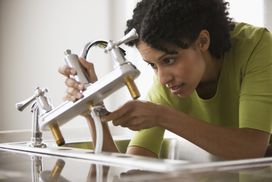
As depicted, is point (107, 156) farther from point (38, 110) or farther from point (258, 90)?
point (258, 90)

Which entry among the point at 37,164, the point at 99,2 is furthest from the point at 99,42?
the point at 99,2

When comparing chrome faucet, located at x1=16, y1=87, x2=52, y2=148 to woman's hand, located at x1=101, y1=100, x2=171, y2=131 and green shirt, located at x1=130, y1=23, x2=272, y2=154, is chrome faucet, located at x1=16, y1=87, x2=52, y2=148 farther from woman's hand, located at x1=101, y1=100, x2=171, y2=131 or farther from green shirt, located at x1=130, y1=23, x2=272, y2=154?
green shirt, located at x1=130, y1=23, x2=272, y2=154

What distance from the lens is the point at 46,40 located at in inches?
82.8

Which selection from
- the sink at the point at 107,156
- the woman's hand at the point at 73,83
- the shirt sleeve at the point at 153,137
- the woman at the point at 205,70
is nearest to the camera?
the sink at the point at 107,156

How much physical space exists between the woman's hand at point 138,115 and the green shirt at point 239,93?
18cm

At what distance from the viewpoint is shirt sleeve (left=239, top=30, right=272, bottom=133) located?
857mm

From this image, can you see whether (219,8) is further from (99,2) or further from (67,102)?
(99,2)

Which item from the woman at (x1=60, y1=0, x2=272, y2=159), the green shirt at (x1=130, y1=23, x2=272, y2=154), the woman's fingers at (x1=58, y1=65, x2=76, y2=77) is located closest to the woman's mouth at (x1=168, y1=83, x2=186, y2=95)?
the woman at (x1=60, y1=0, x2=272, y2=159)

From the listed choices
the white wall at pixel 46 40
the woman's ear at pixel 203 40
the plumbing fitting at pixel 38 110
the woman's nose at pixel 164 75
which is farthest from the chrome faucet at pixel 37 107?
the white wall at pixel 46 40

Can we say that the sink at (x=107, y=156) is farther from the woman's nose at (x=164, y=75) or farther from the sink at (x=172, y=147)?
the woman's nose at (x=164, y=75)

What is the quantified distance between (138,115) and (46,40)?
56.2 inches

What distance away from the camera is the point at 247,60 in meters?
0.91

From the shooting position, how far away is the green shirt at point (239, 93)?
2.84 feet

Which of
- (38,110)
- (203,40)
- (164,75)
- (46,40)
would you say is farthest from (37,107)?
(46,40)
